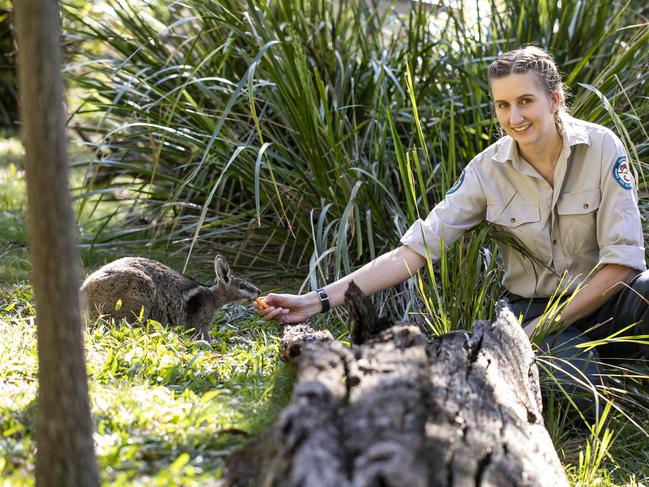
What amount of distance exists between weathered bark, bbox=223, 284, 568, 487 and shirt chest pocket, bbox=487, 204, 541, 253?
41.5 inches

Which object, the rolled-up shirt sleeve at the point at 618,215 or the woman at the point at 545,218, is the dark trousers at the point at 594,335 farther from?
the rolled-up shirt sleeve at the point at 618,215

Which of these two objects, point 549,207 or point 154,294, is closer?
point 549,207

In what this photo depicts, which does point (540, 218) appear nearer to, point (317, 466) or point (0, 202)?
point (317, 466)

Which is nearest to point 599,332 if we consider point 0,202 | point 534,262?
point 534,262

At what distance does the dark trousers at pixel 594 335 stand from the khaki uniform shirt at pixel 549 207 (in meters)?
0.11

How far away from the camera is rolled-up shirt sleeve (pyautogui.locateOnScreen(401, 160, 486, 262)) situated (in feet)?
14.3

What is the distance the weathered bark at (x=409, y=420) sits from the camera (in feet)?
7.13

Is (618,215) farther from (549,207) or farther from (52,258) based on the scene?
(52,258)

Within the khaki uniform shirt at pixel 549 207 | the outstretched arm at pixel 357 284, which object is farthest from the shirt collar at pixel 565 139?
the outstretched arm at pixel 357 284

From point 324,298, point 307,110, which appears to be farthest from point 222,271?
point 307,110

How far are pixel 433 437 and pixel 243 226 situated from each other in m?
3.67

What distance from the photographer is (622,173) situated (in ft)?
13.8

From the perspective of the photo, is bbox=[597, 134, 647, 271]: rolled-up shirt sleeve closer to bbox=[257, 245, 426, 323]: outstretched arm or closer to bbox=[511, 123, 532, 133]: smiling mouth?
bbox=[511, 123, 532, 133]: smiling mouth

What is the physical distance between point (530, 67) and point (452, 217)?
84 cm
